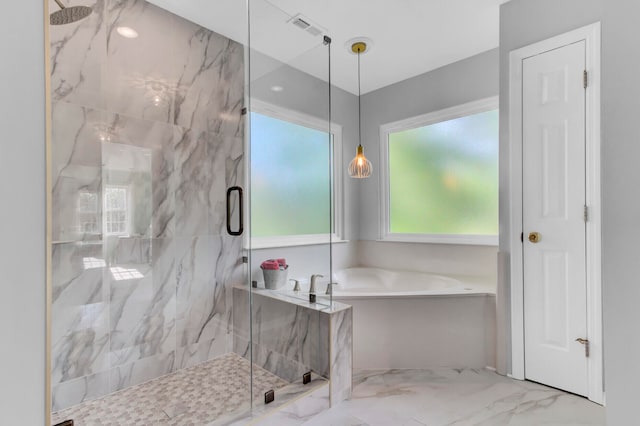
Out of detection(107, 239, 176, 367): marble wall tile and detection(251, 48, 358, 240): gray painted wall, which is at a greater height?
detection(251, 48, 358, 240): gray painted wall

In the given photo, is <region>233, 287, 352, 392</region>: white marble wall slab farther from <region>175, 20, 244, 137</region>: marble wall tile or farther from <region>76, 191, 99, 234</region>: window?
<region>175, 20, 244, 137</region>: marble wall tile

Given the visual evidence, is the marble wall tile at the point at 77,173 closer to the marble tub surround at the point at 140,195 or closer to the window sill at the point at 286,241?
the marble tub surround at the point at 140,195

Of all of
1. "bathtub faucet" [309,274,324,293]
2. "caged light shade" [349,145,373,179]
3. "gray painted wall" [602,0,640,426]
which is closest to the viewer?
"gray painted wall" [602,0,640,426]

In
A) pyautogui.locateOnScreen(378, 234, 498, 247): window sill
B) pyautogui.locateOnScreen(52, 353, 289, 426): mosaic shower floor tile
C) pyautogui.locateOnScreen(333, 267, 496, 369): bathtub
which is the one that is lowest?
pyautogui.locateOnScreen(52, 353, 289, 426): mosaic shower floor tile

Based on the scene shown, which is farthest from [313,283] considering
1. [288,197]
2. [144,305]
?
[144,305]

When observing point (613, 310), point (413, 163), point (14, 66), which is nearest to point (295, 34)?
point (413, 163)

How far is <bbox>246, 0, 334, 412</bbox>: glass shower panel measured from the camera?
2.02 metres

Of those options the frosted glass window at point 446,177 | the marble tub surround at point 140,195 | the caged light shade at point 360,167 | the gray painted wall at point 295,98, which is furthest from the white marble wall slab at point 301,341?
the frosted glass window at point 446,177

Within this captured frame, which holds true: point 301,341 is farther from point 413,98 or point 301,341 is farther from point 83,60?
point 413,98

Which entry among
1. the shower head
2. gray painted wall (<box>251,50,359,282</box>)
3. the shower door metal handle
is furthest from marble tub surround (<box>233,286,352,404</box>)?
the shower head

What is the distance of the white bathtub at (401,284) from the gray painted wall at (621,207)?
1.91 metres

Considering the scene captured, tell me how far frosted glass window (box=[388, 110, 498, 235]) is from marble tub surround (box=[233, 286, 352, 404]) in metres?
1.60

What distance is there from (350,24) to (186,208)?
1.85 m

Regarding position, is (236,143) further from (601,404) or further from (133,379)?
(601,404)
